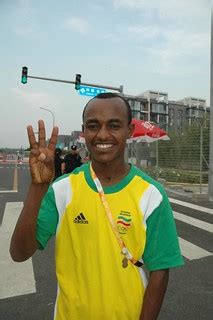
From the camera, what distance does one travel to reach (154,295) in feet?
5.20

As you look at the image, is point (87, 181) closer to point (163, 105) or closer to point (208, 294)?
point (208, 294)

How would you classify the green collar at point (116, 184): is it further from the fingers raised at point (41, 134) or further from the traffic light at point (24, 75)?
the traffic light at point (24, 75)

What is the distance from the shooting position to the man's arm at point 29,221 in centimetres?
156

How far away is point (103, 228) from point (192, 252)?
4.61 m

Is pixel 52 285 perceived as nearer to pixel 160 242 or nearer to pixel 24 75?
pixel 160 242

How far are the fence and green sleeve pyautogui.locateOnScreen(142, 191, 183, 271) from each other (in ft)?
39.0

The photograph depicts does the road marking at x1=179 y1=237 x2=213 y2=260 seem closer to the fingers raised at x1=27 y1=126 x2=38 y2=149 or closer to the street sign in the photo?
the fingers raised at x1=27 y1=126 x2=38 y2=149

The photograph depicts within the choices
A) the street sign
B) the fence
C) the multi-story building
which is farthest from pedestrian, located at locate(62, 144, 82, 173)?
the multi-story building

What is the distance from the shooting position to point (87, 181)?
5.52ft

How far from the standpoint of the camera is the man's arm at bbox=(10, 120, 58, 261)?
5.11 ft

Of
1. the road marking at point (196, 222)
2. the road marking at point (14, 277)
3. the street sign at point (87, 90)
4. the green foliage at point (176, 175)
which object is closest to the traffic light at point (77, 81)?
the street sign at point (87, 90)

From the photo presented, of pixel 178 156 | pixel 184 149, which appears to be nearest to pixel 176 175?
pixel 178 156

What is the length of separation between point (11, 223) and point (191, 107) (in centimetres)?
11026

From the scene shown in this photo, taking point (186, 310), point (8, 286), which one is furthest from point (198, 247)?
point (8, 286)
